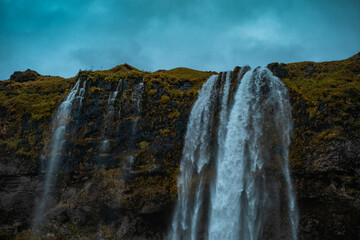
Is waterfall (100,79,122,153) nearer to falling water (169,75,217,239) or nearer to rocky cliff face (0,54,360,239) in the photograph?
rocky cliff face (0,54,360,239)

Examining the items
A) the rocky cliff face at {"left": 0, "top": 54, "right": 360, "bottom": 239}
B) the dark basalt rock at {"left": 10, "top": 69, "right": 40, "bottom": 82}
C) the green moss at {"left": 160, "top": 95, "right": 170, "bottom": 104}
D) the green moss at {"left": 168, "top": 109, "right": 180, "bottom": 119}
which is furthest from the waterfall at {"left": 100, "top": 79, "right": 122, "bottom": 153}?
the dark basalt rock at {"left": 10, "top": 69, "right": 40, "bottom": 82}

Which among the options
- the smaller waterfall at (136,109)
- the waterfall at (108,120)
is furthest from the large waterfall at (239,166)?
the waterfall at (108,120)

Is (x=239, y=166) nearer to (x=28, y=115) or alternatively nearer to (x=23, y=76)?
(x=28, y=115)

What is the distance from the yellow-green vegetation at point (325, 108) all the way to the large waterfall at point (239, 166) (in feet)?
2.34

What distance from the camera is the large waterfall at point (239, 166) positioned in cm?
1606

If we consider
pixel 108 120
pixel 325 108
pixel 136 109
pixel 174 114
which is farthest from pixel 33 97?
pixel 325 108

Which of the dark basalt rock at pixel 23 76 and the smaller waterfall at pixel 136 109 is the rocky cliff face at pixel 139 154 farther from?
the dark basalt rock at pixel 23 76

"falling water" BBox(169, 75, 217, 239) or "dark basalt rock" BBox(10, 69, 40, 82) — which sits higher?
"dark basalt rock" BBox(10, 69, 40, 82)

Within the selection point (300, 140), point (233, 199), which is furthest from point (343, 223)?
point (233, 199)

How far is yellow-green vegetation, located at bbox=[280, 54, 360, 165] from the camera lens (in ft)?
48.5

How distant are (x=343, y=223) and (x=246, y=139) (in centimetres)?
720

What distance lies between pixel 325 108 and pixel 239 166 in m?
6.39

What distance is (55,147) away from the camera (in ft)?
73.7

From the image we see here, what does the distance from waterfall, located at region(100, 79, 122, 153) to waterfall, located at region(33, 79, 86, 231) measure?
2.85 meters
